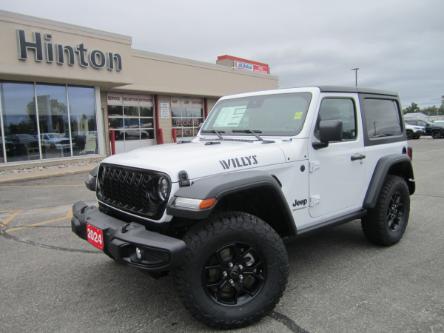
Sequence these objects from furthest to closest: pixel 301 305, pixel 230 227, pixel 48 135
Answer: pixel 48 135 < pixel 301 305 < pixel 230 227

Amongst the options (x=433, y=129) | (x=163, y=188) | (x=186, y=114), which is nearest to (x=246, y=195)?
(x=163, y=188)

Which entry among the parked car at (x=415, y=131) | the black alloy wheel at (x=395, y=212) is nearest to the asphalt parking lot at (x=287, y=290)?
the black alloy wheel at (x=395, y=212)

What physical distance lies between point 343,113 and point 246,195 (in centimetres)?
165

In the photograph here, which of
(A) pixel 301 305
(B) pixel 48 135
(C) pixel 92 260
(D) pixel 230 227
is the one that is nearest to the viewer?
(D) pixel 230 227

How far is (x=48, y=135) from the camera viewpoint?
48.0 ft

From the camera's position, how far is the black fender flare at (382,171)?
4184 millimetres

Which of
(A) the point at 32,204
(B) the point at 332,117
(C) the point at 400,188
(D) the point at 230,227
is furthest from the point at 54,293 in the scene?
(A) the point at 32,204

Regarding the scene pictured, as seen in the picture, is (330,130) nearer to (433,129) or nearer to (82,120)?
(82,120)

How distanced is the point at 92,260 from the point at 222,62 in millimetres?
23448

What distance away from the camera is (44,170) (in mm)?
13289

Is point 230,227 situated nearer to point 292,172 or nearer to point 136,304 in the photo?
point 292,172

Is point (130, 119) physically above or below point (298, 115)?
above

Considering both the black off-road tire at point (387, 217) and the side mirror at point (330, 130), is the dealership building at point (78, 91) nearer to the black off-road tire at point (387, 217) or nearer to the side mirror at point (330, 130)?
the side mirror at point (330, 130)

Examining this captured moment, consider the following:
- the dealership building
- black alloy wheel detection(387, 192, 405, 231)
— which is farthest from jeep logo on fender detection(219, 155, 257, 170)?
the dealership building
